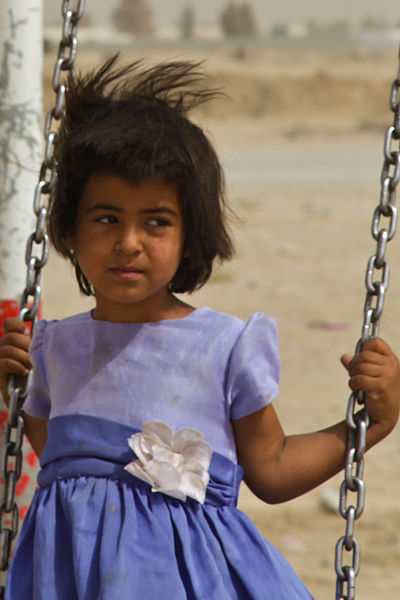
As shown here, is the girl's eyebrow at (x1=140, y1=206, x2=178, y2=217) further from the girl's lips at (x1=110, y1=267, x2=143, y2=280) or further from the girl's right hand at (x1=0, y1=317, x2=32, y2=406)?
the girl's right hand at (x1=0, y1=317, x2=32, y2=406)

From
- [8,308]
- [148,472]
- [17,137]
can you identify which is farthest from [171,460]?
[17,137]

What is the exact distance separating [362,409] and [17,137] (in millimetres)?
1259

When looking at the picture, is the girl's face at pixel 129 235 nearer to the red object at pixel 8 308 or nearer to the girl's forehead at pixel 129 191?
the girl's forehead at pixel 129 191

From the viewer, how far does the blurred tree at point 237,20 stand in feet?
203

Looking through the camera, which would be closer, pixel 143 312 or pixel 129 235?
pixel 129 235

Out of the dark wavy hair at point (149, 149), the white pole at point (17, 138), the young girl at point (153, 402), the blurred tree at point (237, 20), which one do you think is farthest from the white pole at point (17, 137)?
the blurred tree at point (237, 20)

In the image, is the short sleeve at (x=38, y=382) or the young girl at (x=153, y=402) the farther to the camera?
the short sleeve at (x=38, y=382)

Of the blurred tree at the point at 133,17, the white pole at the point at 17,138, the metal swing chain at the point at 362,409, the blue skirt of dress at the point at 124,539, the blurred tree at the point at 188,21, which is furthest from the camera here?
the blurred tree at the point at 133,17

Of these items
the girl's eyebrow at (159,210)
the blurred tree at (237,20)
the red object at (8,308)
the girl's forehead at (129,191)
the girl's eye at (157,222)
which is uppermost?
the blurred tree at (237,20)

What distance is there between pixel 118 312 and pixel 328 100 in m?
26.2

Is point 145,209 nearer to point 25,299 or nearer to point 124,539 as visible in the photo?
point 25,299

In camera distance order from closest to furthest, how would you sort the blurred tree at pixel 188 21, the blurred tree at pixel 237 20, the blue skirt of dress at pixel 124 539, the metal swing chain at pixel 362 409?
1. the blue skirt of dress at pixel 124 539
2. the metal swing chain at pixel 362 409
3. the blurred tree at pixel 237 20
4. the blurred tree at pixel 188 21

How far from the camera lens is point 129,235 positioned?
2.06 metres

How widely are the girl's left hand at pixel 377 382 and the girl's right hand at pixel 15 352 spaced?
634 mm
